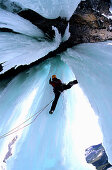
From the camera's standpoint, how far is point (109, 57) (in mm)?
2115

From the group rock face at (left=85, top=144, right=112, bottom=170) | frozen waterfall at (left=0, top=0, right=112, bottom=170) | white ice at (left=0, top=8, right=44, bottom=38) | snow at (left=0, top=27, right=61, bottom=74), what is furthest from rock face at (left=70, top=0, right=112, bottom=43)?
rock face at (left=85, top=144, right=112, bottom=170)

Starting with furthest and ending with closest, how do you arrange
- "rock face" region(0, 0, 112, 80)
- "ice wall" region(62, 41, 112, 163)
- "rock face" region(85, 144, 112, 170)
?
1. "rock face" region(85, 144, 112, 170)
2. "rock face" region(0, 0, 112, 80)
3. "ice wall" region(62, 41, 112, 163)

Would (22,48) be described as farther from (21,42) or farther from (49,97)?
(49,97)

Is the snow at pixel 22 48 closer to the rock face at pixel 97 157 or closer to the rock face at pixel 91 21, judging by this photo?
the rock face at pixel 91 21

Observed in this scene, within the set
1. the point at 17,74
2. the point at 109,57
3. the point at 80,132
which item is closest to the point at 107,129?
the point at 80,132

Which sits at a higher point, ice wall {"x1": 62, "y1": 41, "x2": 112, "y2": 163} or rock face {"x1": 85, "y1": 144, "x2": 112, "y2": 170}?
ice wall {"x1": 62, "y1": 41, "x2": 112, "y2": 163}

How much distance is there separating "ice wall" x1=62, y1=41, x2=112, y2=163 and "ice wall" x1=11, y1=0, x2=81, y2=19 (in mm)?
538

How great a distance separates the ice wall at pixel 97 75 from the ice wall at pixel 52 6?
0.54 metres

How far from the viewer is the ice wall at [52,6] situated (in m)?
1.96

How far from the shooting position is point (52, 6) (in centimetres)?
201

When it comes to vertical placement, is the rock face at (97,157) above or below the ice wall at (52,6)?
below

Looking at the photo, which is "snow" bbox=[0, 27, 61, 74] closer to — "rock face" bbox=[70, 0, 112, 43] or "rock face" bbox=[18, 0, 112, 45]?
"rock face" bbox=[18, 0, 112, 45]

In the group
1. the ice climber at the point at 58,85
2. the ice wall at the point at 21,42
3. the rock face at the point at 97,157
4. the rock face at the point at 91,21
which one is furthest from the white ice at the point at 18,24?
the rock face at the point at 97,157

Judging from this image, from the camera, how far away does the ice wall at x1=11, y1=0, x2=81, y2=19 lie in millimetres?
1961
